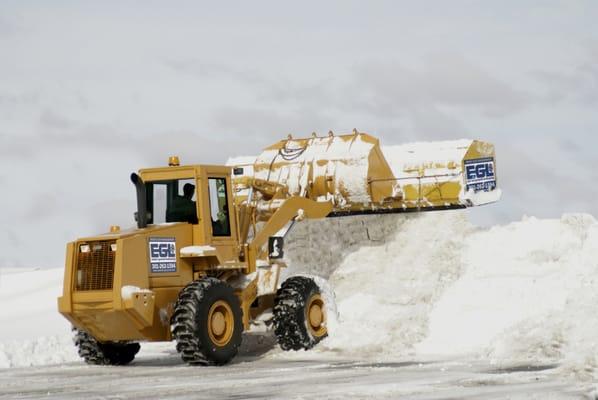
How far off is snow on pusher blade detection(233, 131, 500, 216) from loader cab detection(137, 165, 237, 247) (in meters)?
2.67

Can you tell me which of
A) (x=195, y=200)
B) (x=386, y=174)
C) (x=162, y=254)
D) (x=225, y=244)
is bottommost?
(x=162, y=254)

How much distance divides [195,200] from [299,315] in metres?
2.51

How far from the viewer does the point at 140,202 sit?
56.5ft

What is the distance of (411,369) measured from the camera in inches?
592

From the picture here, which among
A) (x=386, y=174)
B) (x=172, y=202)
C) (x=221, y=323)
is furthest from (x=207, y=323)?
(x=386, y=174)

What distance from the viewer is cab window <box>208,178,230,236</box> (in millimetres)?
17406

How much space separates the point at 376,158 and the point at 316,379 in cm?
739

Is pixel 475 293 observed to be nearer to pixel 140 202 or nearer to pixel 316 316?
pixel 316 316

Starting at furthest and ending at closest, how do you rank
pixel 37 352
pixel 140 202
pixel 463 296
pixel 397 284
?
pixel 397 284, pixel 37 352, pixel 463 296, pixel 140 202

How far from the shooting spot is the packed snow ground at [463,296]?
645 inches

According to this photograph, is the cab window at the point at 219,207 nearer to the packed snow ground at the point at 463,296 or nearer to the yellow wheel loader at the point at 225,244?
the yellow wheel loader at the point at 225,244

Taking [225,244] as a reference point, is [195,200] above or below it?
above

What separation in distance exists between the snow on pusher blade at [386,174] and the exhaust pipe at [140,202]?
10.8 feet

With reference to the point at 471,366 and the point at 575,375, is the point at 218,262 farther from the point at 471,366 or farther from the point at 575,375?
the point at 575,375
